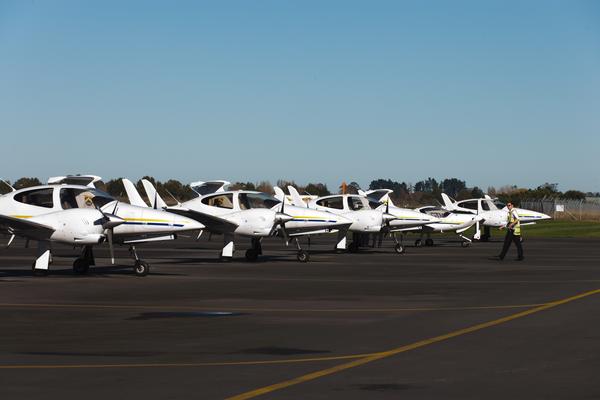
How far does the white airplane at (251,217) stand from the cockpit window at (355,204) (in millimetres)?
5847

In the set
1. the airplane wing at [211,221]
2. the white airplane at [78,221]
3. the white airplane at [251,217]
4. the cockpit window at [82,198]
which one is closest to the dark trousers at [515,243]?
the white airplane at [251,217]

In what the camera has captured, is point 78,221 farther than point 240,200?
No

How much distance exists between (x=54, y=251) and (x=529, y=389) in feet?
117

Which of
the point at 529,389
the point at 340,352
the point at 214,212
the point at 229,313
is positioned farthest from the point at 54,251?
the point at 529,389

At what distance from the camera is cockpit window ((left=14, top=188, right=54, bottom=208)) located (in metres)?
27.8

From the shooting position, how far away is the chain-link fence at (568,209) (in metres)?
95.8

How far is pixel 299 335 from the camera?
14594 millimetres

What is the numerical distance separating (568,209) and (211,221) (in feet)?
233

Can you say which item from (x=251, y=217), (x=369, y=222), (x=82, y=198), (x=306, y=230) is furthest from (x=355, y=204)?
(x=82, y=198)

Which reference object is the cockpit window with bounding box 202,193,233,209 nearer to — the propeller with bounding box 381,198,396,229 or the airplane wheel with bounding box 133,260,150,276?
the airplane wheel with bounding box 133,260,150,276

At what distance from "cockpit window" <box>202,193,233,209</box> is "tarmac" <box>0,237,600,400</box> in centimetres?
658

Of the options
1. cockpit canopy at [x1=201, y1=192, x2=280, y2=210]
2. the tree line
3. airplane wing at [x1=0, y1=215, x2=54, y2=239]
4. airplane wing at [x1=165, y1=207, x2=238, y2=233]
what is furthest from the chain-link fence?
airplane wing at [x1=0, y1=215, x2=54, y2=239]

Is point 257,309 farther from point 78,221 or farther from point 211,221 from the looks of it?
point 211,221

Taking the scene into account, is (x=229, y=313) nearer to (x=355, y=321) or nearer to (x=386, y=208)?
(x=355, y=321)
